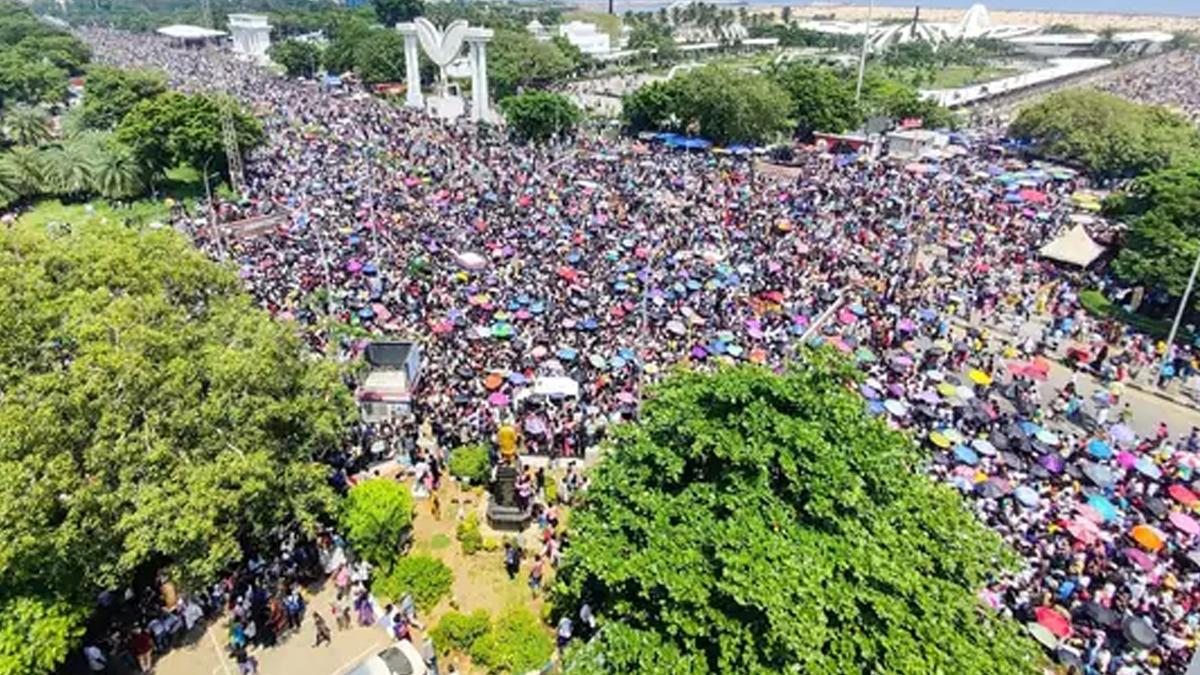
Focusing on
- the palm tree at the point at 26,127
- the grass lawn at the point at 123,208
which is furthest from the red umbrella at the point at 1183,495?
the palm tree at the point at 26,127

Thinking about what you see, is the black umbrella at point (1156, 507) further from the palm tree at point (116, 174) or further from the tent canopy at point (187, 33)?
the tent canopy at point (187, 33)

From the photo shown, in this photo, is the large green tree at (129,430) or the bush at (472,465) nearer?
the large green tree at (129,430)

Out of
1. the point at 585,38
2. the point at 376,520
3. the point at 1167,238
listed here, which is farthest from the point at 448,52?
the point at 376,520

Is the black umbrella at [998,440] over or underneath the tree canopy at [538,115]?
underneath

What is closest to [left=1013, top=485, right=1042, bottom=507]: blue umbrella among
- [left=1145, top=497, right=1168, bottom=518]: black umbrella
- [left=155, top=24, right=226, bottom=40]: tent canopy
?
[left=1145, top=497, right=1168, bottom=518]: black umbrella

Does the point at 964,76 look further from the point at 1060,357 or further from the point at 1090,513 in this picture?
the point at 1090,513

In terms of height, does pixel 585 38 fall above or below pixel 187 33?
below

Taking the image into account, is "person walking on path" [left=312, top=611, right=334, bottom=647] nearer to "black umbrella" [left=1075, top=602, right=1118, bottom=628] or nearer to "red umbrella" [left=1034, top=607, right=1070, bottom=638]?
"red umbrella" [left=1034, top=607, right=1070, bottom=638]
